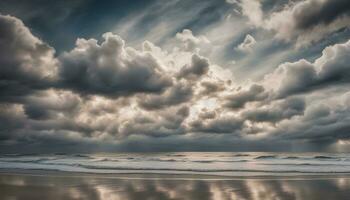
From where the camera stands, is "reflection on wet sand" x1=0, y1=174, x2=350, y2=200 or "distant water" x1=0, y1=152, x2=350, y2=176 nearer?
"reflection on wet sand" x1=0, y1=174, x2=350, y2=200

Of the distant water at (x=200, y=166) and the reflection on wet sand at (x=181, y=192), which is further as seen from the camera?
the distant water at (x=200, y=166)

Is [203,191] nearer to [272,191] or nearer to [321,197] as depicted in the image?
[272,191]

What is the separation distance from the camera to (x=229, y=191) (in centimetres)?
2006

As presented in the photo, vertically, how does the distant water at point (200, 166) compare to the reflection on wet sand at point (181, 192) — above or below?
above

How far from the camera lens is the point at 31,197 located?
17844 millimetres

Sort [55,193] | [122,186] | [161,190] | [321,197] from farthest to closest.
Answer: [122,186], [161,190], [55,193], [321,197]

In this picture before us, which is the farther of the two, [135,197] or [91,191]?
[91,191]

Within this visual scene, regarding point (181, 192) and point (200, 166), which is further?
point (200, 166)

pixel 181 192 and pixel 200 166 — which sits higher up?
pixel 200 166

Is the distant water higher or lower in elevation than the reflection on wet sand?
higher

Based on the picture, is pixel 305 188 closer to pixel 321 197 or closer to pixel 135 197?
pixel 321 197

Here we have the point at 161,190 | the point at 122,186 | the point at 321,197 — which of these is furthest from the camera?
the point at 122,186

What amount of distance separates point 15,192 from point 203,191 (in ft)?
37.1

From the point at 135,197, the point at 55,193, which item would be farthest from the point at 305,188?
the point at 55,193
